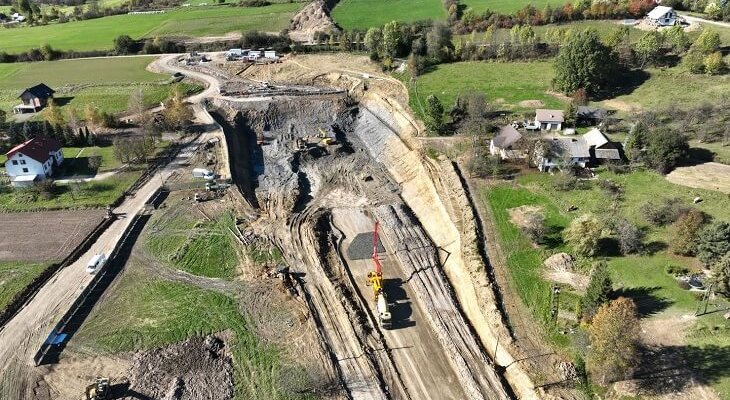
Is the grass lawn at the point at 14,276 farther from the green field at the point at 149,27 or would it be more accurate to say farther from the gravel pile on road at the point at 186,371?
the green field at the point at 149,27

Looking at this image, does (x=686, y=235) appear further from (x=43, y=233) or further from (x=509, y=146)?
(x=43, y=233)

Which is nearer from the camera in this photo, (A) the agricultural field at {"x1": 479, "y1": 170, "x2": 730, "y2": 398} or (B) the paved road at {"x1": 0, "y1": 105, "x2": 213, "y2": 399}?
(A) the agricultural field at {"x1": 479, "y1": 170, "x2": 730, "y2": 398}

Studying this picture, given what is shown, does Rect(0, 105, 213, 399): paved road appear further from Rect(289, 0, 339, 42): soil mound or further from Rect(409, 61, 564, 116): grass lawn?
Rect(289, 0, 339, 42): soil mound

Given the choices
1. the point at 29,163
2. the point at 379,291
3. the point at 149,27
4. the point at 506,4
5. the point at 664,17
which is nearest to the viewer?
the point at 379,291

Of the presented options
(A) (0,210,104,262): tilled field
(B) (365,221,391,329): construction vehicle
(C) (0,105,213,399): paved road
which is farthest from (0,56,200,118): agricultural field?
(B) (365,221,391,329): construction vehicle

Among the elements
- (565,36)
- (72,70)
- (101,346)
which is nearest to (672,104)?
(565,36)

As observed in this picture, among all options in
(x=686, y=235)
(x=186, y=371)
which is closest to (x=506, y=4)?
(x=686, y=235)
